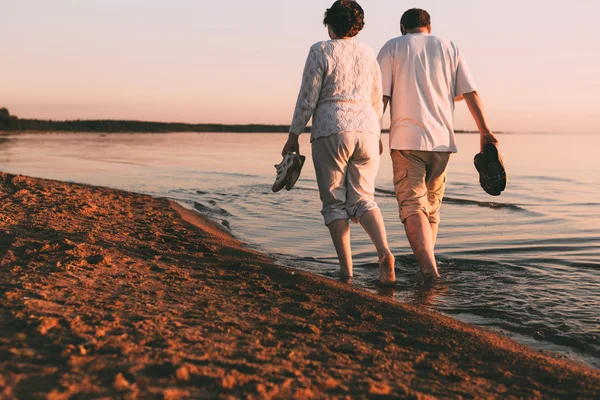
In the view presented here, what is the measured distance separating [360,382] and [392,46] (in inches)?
124

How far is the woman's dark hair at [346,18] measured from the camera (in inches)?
172

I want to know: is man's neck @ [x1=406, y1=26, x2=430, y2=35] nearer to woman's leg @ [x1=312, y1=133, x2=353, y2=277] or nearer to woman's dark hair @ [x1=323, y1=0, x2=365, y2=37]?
woman's dark hair @ [x1=323, y1=0, x2=365, y2=37]

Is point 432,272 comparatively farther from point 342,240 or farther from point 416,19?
point 416,19

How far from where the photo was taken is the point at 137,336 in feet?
8.86

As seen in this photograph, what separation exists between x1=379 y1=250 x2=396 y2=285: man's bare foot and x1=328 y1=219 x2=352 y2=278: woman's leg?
280 millimetres

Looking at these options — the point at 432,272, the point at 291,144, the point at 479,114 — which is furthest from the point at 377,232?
the point at 479,114

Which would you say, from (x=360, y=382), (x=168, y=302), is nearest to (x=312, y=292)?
(x=168, y=302)

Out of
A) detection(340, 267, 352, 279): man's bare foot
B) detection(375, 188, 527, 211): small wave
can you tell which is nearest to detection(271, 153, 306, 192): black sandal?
detection(340, 267, 352, 279): man's bare foot

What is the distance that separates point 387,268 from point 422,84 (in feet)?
4.75

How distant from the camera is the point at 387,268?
4.58m

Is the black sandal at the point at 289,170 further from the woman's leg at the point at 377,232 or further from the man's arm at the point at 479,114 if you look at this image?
the man's arm at the point at 479,114

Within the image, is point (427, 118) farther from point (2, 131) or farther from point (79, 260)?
point (2, 131)

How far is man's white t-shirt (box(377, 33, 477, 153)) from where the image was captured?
4.78m

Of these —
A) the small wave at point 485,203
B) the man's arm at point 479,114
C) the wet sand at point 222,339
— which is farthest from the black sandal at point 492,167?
the small wave at point 485,203
